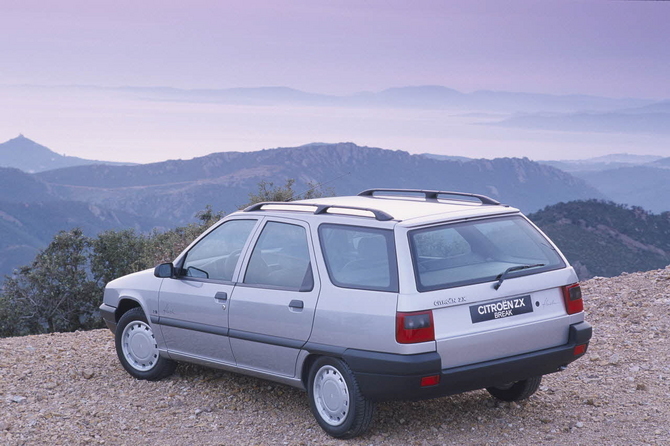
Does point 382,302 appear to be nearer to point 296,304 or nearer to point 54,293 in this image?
point 296,304

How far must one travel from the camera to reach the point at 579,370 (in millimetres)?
6941

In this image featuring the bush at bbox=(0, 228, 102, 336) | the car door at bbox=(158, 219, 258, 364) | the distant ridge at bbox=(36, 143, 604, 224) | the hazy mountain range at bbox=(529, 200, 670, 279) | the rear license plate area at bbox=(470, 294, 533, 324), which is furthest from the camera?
the distant ridge at bbox=(36, 143, 604, 224)

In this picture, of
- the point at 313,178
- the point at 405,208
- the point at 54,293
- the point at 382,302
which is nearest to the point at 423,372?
the point at 382,302

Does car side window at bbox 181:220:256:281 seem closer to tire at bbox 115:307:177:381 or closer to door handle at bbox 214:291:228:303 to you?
door handle at bbox 214:291:228:303

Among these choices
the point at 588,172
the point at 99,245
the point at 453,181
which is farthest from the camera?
the point at 588,172

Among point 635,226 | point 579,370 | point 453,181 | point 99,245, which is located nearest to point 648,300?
point 579,370

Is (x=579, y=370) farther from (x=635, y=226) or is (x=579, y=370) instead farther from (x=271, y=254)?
(x=635, y=226)

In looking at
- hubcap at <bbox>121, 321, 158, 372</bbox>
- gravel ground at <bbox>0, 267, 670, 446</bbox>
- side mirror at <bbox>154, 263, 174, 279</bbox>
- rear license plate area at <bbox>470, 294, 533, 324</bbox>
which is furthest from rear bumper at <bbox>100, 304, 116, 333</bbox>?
rear license plate area at <bbox>470, 294, 533, 324</bbox>

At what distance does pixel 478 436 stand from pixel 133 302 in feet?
11.6

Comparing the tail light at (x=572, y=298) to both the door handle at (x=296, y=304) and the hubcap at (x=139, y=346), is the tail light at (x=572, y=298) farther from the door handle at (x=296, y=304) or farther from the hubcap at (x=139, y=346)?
the hubcap at (x=139, y=346)

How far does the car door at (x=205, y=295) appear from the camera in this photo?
19.5ft

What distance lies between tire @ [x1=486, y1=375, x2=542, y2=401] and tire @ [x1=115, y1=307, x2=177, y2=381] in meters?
2.95

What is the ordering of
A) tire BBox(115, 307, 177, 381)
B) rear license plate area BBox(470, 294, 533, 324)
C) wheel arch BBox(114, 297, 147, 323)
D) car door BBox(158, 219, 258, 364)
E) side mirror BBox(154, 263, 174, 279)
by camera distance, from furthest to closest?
wheel arch BBox(114, 297, 147, 323)
tire BBox(115, 307, 177, 381)
side mirror BBox(154, 263, 174, 279)
car door BBox(158, 219, 258, 364)
rear license plate area BBox(470, 294, 533, 324)

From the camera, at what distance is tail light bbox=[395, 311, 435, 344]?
182 inches
